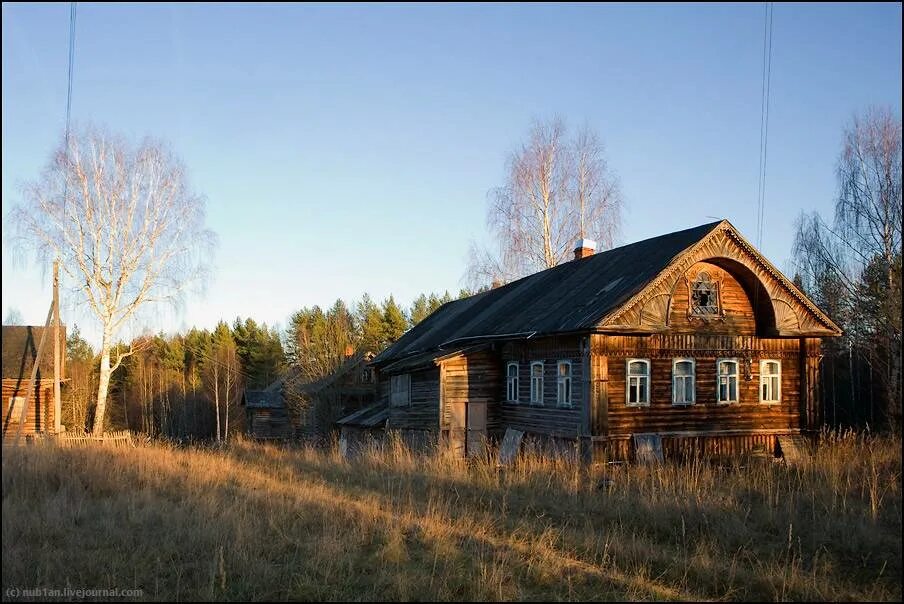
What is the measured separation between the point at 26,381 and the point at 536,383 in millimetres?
22134

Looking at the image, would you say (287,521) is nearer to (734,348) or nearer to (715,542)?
(715,542)

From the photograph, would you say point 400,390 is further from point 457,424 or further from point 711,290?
point 711,290

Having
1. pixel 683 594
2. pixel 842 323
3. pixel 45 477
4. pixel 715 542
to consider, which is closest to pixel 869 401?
pixel 842 323

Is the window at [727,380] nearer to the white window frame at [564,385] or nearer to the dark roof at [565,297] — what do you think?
the dark roof at [565,297]

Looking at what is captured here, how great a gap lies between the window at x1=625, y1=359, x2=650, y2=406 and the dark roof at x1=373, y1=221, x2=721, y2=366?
190 centimetres

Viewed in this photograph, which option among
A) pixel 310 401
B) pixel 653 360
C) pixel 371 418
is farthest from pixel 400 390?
pixel 310 401

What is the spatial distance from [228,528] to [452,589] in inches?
121

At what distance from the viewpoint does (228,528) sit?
8281mm

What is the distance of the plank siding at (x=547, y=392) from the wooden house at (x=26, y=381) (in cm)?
1979

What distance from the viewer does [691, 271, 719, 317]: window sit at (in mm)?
19469

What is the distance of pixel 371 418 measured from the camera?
27953 millimetres

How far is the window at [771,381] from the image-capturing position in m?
20.3

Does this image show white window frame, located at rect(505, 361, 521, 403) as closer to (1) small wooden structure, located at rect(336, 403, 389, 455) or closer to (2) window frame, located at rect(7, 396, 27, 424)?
(1) small wooden structure, located at rect(336, 403, 389, 455)

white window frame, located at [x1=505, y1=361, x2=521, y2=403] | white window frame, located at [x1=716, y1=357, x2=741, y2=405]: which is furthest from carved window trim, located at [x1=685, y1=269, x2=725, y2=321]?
white window frame, located at [x1=505, y1=361, x2=521, y2=403]
